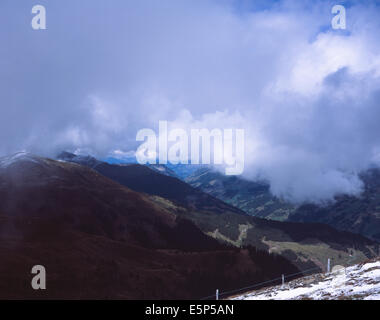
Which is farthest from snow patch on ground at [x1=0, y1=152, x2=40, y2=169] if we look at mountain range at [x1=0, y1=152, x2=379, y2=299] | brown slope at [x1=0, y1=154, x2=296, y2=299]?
brown slope at [x1=0, y1=154, x2=296, y2=299]

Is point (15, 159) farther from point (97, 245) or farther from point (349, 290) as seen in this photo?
point (349, 290)

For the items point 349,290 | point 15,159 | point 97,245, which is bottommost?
point 349,290

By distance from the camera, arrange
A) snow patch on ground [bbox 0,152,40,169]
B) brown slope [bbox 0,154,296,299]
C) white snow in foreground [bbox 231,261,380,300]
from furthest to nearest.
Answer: snow patch on ground [bbox 0,152,40,169] < brown slope [bbox 0,154,296,299] < white snow in foreground [bbox 231,261,380,300]

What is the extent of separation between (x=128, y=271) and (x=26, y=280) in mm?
35320

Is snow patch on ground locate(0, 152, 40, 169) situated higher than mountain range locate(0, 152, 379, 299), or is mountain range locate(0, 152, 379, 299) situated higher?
A: snow patch on ground locate(0, 152, 40, 169)

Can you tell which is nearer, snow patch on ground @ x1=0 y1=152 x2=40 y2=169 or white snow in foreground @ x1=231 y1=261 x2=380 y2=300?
white snow in foreground @ x1=231 y1=261 x2=380 y2=300

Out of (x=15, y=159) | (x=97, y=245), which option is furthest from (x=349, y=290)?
(x=15, y=159)

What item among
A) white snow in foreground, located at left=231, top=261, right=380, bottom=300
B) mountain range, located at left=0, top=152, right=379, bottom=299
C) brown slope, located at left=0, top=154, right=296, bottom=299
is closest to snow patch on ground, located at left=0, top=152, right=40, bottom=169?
mountain range, located at left=0, top=152, right=379, bottom=299

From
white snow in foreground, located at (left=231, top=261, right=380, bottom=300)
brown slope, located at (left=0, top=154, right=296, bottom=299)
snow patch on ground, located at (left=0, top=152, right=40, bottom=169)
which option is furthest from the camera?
snow patch on ground, located at (left=0, top=152, right=40, bottom=169)

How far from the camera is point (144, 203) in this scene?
18375 cm

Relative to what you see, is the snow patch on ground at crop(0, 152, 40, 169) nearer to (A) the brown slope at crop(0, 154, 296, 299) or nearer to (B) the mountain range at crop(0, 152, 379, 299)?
(B) the mountain range at crop(0, 152, 379, 299)
